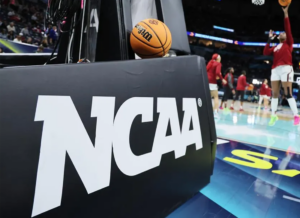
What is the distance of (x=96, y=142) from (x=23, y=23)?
12.3m

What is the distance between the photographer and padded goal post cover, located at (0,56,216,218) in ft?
2.07

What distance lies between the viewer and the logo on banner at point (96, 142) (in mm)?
689

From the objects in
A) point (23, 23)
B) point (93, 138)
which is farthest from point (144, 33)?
point (23, 23)

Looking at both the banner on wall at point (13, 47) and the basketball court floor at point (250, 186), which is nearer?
the basketball court floor at point (250, 186)

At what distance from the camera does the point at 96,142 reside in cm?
82

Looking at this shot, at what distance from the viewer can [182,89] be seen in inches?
48.9

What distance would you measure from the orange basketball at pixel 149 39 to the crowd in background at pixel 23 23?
26.4ft

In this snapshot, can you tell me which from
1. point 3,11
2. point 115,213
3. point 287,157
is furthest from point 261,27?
point 115,213

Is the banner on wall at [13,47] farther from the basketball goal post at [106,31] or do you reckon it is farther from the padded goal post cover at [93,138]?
the padded goal post cover at [93,138]

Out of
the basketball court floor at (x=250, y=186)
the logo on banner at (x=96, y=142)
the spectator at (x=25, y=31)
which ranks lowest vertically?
the basketball court floor at (x=250, y=186)

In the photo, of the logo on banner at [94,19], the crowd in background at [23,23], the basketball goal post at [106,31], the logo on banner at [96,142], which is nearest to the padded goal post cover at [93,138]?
the logo on banner at [96,142]

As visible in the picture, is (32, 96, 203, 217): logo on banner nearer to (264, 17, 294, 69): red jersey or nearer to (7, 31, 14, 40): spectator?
(264, 17, 294, 69): red jersey

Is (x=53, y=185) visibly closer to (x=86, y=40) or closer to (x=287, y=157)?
(x=86, y=40)

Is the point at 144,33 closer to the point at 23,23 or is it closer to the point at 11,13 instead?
the point at 11,13
